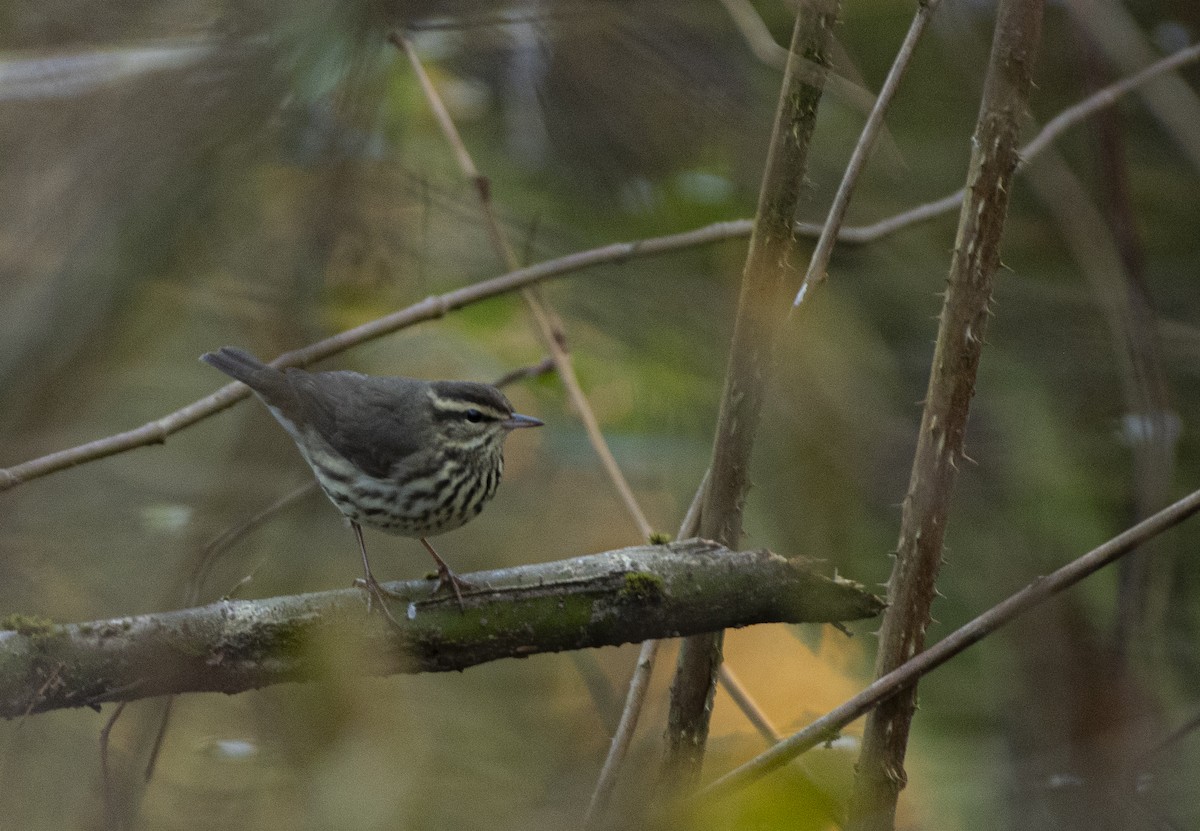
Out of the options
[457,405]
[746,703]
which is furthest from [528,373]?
[746,703]

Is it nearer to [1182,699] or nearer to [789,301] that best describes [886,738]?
[789,301]

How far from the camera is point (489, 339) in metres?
5.38

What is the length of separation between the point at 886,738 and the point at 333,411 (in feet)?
7.29

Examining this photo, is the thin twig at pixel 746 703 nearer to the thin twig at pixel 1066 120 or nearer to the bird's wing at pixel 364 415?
the bird's wing at pixel 364 415

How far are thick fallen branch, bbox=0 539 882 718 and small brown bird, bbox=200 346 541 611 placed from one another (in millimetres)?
1002

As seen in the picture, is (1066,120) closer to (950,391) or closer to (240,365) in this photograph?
(950,391)

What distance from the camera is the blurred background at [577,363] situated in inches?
84.4

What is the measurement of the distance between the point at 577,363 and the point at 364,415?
1193 mm

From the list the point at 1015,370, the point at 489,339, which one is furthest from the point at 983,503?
the point at 489,339

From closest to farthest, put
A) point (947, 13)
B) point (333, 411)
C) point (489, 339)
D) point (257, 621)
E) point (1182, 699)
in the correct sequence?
point (257, 621) < point (947, 13) < point (333, 411) < point (1182, 699) < point (489, 339)

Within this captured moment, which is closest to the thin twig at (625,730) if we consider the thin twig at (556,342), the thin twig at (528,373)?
the thin twig at (556,342)

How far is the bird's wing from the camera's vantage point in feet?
12.7

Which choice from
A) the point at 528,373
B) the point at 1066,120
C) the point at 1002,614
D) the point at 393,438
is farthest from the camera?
the point at 528,373

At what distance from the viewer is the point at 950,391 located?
2594 millimetres
